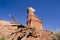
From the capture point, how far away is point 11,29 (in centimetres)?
4772

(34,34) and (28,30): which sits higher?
(28,30)

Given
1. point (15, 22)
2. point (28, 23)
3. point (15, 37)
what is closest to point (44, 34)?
point (15, 37)

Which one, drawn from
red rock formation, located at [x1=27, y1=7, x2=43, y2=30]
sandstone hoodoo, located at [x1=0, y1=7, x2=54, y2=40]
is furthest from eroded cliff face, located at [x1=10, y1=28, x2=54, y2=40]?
red rock formation, located at [x1=27, y1=7, x2=43, y2=30]

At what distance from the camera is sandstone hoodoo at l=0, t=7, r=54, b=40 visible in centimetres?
3828

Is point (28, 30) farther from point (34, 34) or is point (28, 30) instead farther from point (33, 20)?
point (33, 20)

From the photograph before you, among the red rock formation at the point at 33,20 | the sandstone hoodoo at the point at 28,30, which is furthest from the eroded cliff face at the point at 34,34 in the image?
the red rock formation at the point at 33,20

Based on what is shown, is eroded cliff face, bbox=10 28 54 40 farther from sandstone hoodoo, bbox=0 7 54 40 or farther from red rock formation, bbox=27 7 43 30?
red rock formation, bbox=27 7 43 30

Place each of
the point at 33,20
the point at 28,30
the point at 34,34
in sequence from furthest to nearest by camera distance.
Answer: the point at 33,20, the point at 28,30, the point at 34,34

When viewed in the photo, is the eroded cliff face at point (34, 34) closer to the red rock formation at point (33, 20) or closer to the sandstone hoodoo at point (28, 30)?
the sandstone hoodoo at point (28, 30)

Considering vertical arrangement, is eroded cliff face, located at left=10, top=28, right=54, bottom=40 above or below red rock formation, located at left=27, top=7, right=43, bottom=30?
below

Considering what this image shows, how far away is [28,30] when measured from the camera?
41.0 m

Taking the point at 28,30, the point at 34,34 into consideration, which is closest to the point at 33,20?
the point at 28,30

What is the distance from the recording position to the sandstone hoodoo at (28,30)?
38.3 meters

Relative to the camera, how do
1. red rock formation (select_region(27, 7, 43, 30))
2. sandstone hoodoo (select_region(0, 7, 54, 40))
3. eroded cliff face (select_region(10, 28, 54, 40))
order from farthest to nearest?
1. red rock formation (select_region(27, 7, 43, 30))
2. sandstone hoodoo (select_region(0, 7, 54, 40))
3. eroded cliff face (select_region(10, 28, 54, 40))
